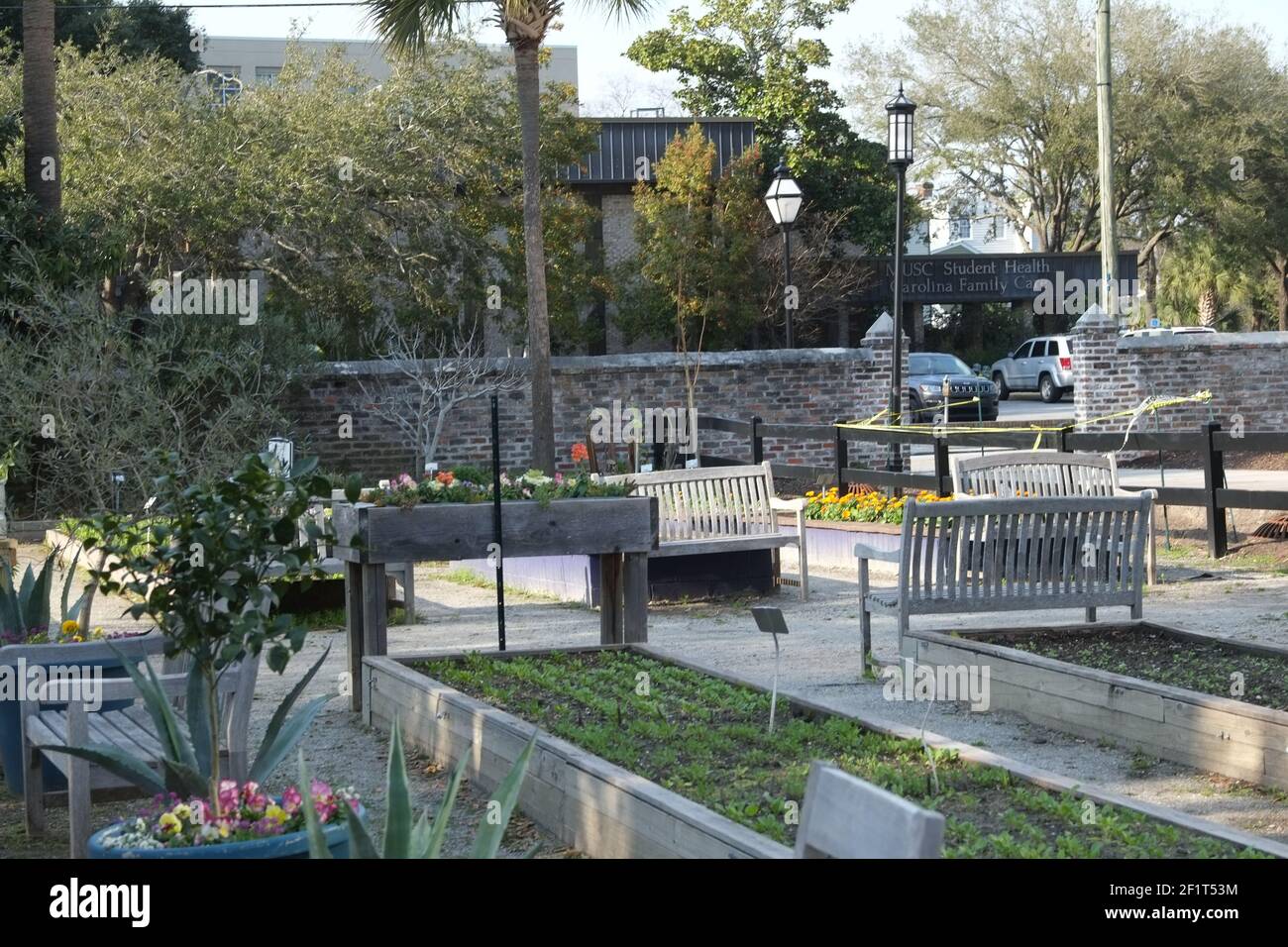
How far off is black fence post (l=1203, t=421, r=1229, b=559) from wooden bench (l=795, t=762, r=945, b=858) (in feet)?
36.1

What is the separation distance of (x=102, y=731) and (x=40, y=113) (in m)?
14.7

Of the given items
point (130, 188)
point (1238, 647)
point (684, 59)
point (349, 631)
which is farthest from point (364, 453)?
point (684, 59)

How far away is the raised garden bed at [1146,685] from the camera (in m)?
6.00

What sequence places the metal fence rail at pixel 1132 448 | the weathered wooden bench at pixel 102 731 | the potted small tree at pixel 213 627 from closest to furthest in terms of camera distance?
1. the potted small tree at pixel 213 627
2. the weathered wooden bench at pixel 102 731
3. the metal fence rail at pixel 1132 448

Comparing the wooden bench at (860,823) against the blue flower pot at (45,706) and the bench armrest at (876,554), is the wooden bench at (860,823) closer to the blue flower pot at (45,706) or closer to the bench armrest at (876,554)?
the blue flower pot at (45,706)

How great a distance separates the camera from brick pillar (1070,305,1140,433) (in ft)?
74.5

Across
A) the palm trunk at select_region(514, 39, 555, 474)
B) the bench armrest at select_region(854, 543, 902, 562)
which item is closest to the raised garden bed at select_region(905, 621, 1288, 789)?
the bench armrest at select_region(854, 543, 902, 562)

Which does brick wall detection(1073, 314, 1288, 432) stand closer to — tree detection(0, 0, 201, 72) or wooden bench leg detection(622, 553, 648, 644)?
wooden bench leg detection(622, 553, 648, 644)

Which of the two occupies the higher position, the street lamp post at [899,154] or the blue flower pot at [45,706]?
the street lamp post at [899,154]

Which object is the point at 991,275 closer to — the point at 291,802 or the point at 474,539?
the point at 474,539

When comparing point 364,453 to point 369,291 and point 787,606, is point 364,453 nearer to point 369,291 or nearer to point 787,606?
point 369,291

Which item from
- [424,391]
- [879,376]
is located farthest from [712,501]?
[879,376]

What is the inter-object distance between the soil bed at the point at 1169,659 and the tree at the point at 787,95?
93.8 ft

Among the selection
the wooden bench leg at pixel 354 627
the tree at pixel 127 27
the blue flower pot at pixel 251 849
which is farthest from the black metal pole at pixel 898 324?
the tree at pixel 127 27
